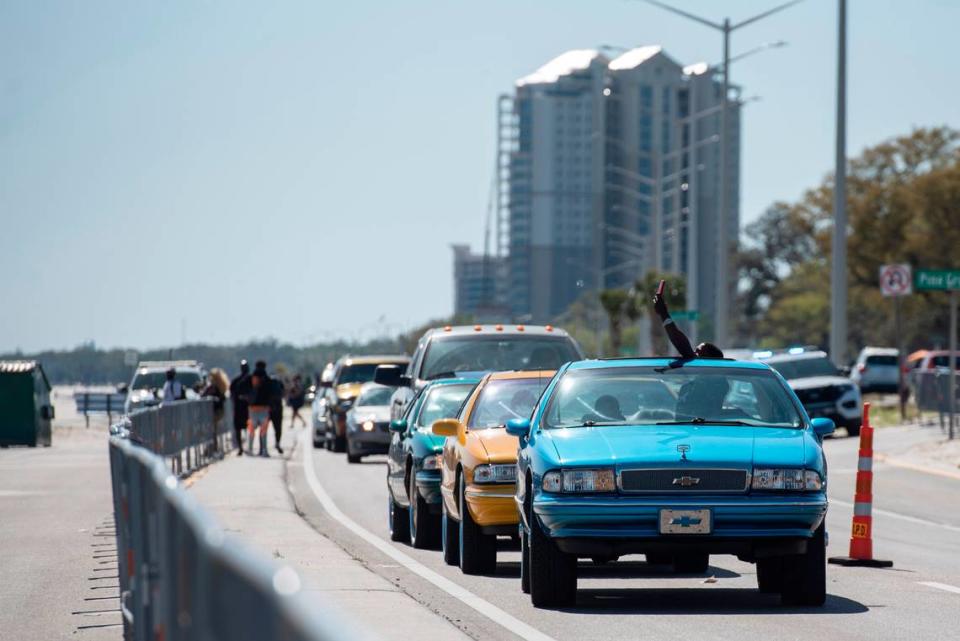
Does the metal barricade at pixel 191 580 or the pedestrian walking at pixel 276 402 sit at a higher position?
the metal barricade at pixel 191 580

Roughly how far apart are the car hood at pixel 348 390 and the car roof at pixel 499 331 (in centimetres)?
1343

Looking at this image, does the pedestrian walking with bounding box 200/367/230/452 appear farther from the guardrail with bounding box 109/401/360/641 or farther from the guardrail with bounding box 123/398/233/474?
the guardrail with bounding box 109/401/360/641

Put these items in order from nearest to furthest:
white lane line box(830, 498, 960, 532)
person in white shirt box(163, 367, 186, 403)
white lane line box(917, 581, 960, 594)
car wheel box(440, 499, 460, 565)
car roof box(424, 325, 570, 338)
→ white lane line box(917, 581, 960, 594) < car wheel box(440, 499, 460, 565) < white lane line box(830, 498, 960, 532) < car roof box(424, 325, 570, 338) < person in white shirt box(163, 367, 186, 403)

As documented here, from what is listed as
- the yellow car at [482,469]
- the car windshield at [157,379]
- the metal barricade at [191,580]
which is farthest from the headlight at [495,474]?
the car windshield at [157,379]

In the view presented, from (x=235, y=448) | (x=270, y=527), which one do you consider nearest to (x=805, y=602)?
(x=270, y=527)

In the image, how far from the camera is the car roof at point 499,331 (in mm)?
22625

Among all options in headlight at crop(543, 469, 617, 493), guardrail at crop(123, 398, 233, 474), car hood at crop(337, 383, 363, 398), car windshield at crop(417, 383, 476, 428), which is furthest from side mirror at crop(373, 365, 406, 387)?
car hood at crop(337, 383, 363, 398)

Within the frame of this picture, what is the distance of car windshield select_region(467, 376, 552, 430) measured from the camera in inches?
579

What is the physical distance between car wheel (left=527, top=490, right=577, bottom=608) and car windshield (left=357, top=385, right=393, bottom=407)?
21.6m

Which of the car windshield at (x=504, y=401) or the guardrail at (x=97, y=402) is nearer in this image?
the car windshield at (x=504, y=401)

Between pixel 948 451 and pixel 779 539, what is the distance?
21.5m

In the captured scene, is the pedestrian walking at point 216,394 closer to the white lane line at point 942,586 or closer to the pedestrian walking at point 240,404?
the pedestrian walking at point 240,404

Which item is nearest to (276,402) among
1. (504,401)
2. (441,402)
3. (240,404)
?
(240,404)

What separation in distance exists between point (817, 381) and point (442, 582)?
2649 centimetres
